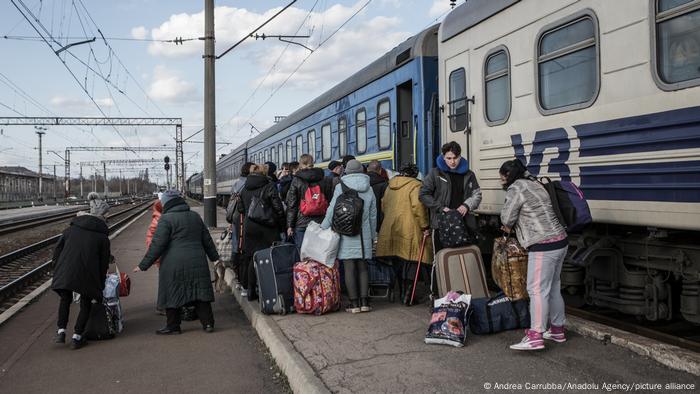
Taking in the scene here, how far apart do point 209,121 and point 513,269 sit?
1190cm

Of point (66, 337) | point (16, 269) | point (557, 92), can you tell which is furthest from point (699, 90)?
point (16, 269)

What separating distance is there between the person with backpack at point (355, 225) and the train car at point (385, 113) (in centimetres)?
201

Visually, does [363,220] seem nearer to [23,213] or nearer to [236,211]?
[236,211]

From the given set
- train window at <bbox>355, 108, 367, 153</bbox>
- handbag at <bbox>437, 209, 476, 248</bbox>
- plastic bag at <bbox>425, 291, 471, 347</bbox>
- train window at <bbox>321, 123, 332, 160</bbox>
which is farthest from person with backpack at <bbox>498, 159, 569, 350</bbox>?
train window at <bbox>321, 123, 332, 160</bbox>

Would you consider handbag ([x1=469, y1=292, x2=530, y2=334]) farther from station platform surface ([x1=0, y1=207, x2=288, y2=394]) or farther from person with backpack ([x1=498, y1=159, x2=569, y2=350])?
station platform surface ([x1=0, y1=207, x2=288, y2=394])

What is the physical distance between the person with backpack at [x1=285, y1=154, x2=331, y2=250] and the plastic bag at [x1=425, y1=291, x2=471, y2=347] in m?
2.31

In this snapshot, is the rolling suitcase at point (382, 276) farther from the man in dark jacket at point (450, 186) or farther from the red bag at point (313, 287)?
the man in dark jacket at point (450, 186)

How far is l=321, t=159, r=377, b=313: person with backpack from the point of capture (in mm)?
6645

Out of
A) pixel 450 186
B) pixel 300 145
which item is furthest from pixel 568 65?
pixel 300 145

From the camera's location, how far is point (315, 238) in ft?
22.1

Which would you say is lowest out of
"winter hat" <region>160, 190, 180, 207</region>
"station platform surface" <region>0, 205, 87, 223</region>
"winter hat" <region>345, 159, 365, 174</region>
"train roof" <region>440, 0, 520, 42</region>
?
"station platform surface" <region>0, 205, 87, 223</region>

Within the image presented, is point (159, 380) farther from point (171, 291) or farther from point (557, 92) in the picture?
point (557, 92)

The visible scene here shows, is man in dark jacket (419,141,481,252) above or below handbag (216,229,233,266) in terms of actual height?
above

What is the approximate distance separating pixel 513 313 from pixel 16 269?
11.4 metres
